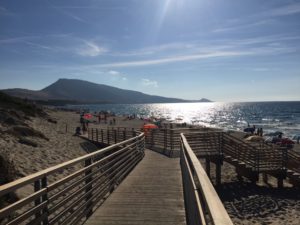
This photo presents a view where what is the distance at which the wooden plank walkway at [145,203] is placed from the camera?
5664mm

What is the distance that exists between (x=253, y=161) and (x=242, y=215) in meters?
4.60

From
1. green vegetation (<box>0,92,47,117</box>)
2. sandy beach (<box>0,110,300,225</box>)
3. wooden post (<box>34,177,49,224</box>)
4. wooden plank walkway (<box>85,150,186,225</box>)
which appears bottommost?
sandy beach (<box>0,110,300,225</box>)

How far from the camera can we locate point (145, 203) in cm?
675

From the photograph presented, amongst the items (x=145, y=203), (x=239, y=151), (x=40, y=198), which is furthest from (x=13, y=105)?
(x=40, y=198)

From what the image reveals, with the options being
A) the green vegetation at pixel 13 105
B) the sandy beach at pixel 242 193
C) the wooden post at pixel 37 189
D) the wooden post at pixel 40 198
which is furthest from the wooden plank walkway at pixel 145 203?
the green vegetation at pixel 13 105

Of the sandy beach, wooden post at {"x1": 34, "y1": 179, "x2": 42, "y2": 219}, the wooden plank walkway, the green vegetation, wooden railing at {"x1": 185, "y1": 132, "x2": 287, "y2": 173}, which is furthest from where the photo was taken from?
the green vegetation

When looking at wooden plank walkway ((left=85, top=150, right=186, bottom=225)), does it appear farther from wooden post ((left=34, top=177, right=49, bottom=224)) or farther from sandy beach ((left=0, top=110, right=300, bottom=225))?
sandy beach ((left=0, top=110, right=300, bottom=225))

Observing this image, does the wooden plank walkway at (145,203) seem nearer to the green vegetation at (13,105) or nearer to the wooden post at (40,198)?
the wooden post at (40,198)

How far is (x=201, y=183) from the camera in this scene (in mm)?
3385

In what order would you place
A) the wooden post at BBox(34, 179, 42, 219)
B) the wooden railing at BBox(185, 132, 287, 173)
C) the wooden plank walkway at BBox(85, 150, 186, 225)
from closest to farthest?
the wooden post at BBox(34, 179, 42, 219) → the wooden plank walkway at BBox(85, 150, 186, 225) → the wooden railing at BBox(185, 132, 287, 173)

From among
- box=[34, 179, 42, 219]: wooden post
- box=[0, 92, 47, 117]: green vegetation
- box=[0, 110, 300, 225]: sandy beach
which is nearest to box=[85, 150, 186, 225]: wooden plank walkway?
box=[34, 179, 42, 219]: wooden post

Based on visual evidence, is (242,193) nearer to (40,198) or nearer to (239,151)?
(239,151)

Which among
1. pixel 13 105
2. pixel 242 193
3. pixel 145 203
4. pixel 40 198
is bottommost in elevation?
pixel 242 193

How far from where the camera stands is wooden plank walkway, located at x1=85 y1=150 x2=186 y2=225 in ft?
18.6
